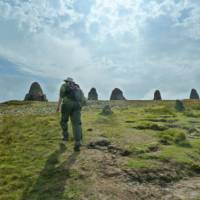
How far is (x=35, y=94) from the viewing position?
291ft

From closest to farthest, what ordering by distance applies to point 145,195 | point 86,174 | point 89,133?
point 145,195, point 86,174, point 89,133

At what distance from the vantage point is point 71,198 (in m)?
11.2

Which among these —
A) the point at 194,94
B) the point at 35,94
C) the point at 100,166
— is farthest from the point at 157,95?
the point at 100,166

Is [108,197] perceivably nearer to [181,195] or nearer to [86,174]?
[86,174]

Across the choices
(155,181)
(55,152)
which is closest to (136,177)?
(155,181)

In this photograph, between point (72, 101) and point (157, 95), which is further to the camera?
point (157, 95)

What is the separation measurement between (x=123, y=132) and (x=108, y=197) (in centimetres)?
879

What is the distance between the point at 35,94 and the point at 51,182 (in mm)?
77774

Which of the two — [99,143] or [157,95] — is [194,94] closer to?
[157,95]

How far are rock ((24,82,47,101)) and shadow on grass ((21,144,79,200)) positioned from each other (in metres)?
73.8

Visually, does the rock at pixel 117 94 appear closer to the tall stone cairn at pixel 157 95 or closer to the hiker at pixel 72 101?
the tall stone cairn at pixel 157 95

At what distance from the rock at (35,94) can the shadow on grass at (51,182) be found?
7383 centimetres

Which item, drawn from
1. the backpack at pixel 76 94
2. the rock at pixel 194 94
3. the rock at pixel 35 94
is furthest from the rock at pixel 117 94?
the backpack at pixel 76 94

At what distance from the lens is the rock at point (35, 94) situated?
8744 centimetres
